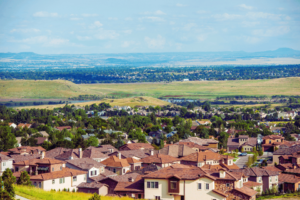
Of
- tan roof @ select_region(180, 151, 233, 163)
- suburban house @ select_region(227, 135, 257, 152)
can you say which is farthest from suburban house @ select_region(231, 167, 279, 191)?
suburban house @ select_region(227, 135, 257, 152)

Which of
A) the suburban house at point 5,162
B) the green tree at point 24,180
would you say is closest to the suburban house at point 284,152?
the suburban house at point 5,162

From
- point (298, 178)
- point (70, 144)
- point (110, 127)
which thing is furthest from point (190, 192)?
point (110, 127)

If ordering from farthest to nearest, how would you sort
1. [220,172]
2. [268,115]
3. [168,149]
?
[268,115] → [168,149] → [220,172]

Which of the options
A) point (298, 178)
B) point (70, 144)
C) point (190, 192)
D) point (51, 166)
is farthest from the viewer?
point (70, 144)

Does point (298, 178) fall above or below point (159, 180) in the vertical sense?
below

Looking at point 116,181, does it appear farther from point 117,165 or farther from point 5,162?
point 5,162

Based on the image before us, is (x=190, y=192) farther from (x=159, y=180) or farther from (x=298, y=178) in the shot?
(x=298, y=178)
